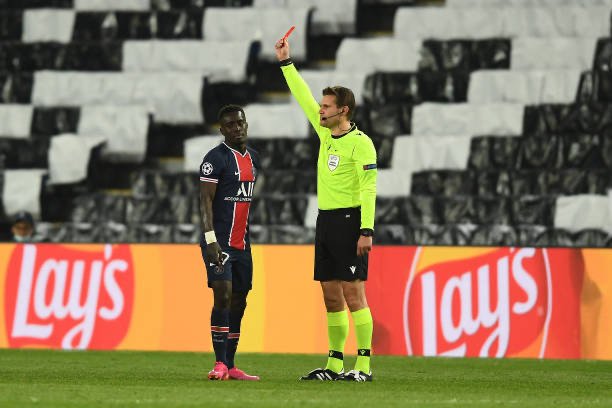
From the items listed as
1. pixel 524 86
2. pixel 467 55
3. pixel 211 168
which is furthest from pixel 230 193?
pixel 467 55

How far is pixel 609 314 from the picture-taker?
462 inches

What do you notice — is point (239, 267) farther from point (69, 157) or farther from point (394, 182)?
point (69, 157)

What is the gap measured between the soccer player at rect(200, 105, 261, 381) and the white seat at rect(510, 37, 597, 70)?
347 inches

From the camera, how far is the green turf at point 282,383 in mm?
7203

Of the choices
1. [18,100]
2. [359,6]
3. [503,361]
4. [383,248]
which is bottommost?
[503,361]

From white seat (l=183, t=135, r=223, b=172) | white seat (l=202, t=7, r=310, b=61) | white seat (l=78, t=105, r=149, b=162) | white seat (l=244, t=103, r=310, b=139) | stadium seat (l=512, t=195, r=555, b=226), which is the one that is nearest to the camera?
stadium seat (l=512, t=195, r=555, b=226)

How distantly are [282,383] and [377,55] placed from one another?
32.0 ft

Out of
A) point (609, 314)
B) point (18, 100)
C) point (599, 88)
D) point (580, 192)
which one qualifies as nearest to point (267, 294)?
point (609, 314)

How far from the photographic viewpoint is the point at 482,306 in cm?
1192

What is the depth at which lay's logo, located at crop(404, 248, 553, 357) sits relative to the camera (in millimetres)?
11859

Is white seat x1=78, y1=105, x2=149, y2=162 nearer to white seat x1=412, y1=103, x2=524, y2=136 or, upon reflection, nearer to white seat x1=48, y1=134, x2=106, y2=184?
white seat x1=48, y1=134, x2=106, y2=184

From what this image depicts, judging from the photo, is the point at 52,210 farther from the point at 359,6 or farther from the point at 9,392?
the point at 9,392

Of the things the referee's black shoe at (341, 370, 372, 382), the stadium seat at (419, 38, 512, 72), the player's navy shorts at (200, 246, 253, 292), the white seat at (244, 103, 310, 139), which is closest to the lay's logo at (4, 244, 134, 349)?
the player's navy shorts at (200, 246, 253, 292)

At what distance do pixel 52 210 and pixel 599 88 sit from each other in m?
6.82
